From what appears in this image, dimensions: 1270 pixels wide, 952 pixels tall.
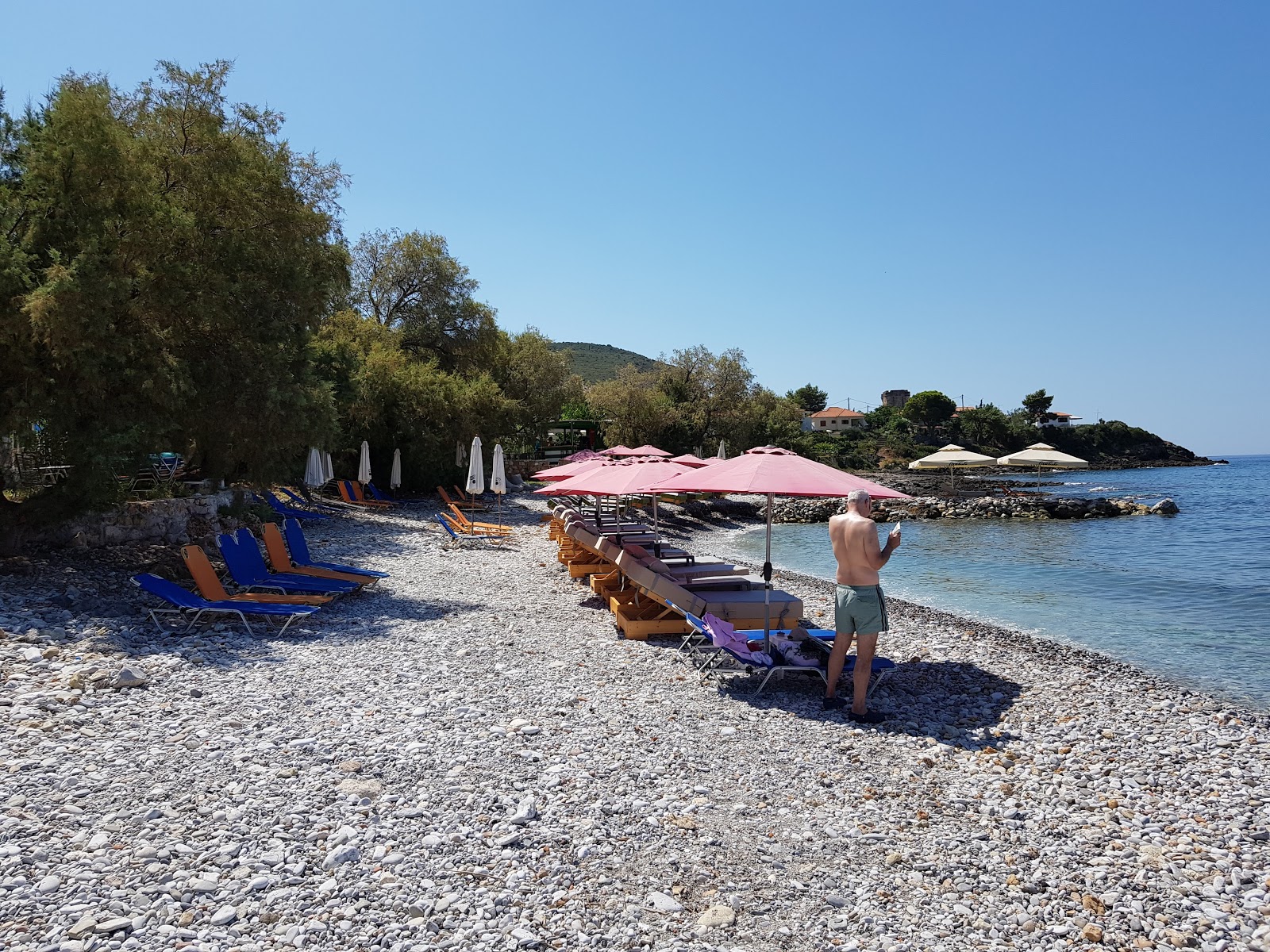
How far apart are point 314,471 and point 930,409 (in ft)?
281

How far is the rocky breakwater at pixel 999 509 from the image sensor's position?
32250mm

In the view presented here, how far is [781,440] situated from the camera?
41719mm

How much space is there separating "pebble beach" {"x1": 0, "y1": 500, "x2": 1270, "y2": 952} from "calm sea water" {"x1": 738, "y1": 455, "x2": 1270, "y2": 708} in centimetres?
292

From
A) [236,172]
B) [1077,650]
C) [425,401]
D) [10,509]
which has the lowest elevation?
[1077,650]

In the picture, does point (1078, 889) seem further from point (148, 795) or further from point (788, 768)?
point (148, 795)

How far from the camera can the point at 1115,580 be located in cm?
1638

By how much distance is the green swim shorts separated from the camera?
6168mm

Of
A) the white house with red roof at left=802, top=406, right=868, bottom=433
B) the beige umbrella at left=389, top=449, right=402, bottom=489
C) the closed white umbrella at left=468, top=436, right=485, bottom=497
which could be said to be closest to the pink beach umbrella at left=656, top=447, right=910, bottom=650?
the closed white umbrella at left=468, top=436, right=485, bottom=497

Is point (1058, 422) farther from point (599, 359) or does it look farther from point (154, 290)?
point (154, 290)

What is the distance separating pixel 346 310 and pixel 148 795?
2543cm

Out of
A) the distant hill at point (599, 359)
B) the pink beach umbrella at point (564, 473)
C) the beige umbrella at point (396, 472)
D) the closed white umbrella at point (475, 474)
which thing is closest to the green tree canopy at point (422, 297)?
the beige umbrella at point (396, 472)

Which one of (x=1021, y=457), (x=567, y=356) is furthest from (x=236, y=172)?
(x=1021, y=457)

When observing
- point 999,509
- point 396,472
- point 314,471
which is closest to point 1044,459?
point 999,509

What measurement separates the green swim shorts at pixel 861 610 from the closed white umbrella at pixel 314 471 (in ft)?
53.0
